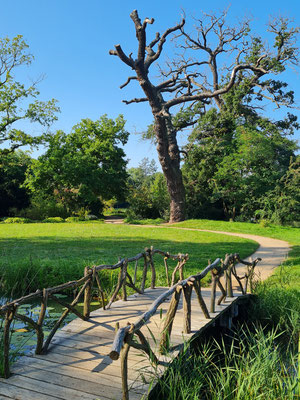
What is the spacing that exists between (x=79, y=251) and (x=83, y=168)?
16.6m

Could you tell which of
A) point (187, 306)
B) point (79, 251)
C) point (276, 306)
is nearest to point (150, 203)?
point (79, 251)

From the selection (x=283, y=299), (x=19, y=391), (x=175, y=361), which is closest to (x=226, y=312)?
(x=283, y=299)

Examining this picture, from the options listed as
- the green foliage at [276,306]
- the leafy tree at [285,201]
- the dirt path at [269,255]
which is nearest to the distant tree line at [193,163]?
A: the leafy tree at [285,201]

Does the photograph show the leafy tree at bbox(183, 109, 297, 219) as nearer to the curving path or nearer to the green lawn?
the green lawn

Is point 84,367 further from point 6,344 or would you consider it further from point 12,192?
point 12,192

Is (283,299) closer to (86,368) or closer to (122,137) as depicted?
(86,368)

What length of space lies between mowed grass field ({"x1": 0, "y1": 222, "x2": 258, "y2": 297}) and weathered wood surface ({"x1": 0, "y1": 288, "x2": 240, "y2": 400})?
2020 millimetres

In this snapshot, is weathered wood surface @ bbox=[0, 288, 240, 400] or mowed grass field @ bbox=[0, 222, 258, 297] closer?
weathered wood surface @ bbox=[0, 288, 240, 400]

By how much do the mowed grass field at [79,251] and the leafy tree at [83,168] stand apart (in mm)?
11611

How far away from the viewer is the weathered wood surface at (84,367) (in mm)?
2820

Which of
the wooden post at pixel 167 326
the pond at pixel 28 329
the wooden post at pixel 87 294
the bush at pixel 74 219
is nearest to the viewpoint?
the wooden post at pixel 167 326

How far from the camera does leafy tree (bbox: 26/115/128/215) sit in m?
26.7

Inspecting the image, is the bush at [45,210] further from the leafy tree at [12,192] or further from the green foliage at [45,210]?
A: the leafy tree at [12,192]

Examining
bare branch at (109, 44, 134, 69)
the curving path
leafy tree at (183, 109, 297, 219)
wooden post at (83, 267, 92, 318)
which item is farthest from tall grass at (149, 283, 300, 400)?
leafy tree at (183, 109, 297, 219)
